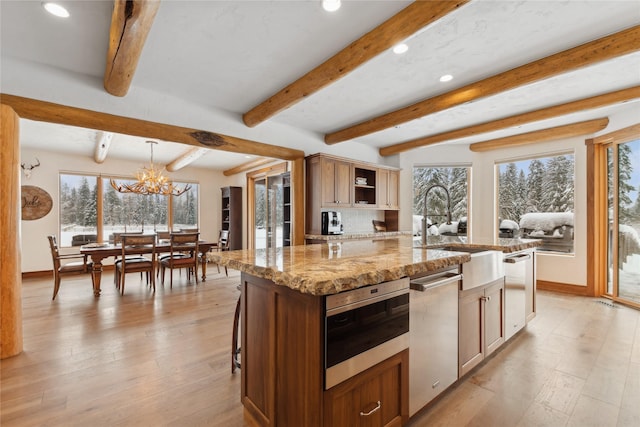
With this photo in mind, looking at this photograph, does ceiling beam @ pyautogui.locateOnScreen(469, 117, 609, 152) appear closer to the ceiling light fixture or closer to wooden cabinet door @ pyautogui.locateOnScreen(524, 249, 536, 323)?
wooden cabinet door @ pyautogui.locateOnScreen(524, 249, 536, 323)

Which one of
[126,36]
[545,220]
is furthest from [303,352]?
[545,220]

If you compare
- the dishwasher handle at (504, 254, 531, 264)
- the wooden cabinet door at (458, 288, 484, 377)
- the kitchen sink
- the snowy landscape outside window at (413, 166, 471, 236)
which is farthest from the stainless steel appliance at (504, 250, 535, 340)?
the snowy landscape outside window at (413, 166, 471, 236)

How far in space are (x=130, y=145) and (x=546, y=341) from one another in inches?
267

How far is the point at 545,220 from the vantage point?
4.86m

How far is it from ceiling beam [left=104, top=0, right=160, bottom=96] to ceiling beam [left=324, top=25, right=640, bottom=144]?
286 centimetres

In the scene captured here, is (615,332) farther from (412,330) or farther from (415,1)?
(415,1)

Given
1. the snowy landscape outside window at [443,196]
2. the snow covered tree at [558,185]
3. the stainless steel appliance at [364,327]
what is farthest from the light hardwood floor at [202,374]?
the snowy landscape outside window at [443,196]

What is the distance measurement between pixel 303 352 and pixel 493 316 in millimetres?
1910

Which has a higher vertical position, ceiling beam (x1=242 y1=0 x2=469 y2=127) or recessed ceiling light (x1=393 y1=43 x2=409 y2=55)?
recessed ceiling light (x1=393 y1=43 x2=409 y2=55)

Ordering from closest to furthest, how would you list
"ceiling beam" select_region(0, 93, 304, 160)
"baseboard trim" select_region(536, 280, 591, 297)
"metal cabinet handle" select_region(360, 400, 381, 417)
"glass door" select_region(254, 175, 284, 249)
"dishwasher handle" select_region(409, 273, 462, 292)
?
"metal cabinet handle" select_region(360, 400, 381, 417), "dishwasher handle" select_region(409, 273, 462, 292), "ceiling beam" select_region(0, 93, 304, 160), "baseboard trim" select_region(536, 280, 591, 297), "glass door" select_region(254, 175, 284, 249)

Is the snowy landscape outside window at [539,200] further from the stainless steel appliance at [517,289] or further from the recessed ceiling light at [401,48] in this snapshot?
the recessed ceiling light at [401,48]

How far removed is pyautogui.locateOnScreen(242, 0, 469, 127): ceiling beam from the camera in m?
1.81

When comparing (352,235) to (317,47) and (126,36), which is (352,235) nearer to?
(317,47)

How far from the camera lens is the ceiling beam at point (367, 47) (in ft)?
5.94
